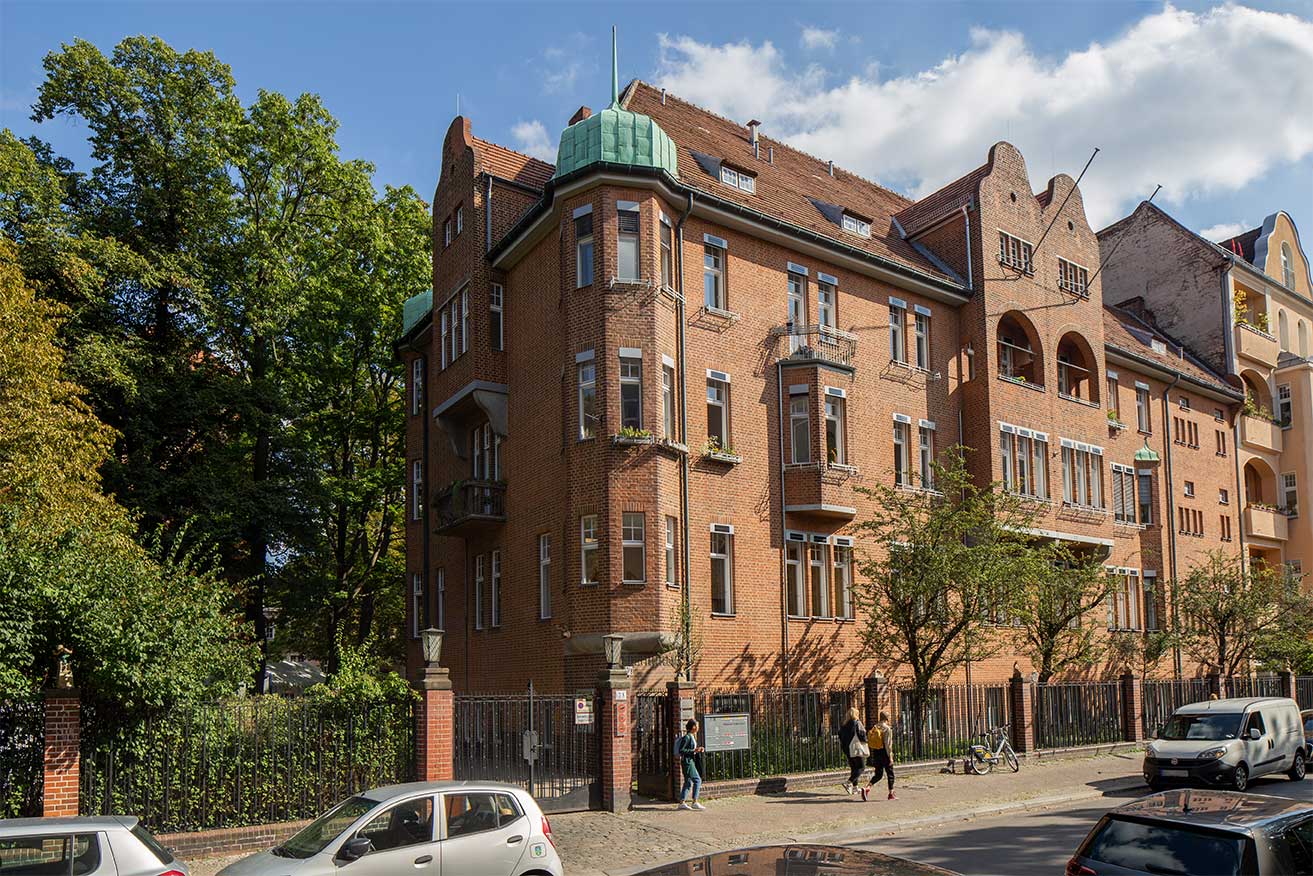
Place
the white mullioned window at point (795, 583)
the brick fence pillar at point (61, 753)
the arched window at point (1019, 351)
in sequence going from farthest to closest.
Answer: the arched window at point (1019, 351) < the white mullioned window at point (795, 583) < the brick fence pillar at point (61, 753)

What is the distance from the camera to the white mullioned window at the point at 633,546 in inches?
945

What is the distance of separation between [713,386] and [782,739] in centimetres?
878

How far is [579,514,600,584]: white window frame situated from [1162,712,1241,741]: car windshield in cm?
1231

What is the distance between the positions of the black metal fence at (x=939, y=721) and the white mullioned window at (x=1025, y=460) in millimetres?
7491

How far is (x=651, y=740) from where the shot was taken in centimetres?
2034

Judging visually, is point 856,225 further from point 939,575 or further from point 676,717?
point 676,717

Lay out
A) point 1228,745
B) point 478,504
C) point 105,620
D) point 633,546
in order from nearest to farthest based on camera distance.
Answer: point 105,620
point 1228,745
point 633,546
point 478,504

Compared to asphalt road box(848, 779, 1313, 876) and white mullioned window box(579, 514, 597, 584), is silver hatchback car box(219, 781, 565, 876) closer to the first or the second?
asphalt road box(848, 779, 1313, 876)

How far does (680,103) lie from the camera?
3266 cm

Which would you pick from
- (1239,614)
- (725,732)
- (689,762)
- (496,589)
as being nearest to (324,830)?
(689,762)

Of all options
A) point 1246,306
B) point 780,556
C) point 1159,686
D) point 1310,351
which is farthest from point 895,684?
point 1310,351

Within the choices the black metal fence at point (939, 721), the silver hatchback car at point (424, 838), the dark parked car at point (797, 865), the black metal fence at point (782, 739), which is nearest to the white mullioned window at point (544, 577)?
the black metal fence at point (782, 739)

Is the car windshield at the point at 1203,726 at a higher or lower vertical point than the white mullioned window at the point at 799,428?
lower

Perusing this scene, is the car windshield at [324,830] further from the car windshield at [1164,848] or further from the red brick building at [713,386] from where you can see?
the red brick building at [713,386]
